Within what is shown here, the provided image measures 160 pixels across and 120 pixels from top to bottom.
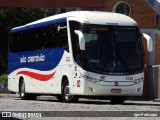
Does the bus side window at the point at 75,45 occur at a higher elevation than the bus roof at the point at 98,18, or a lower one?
lower

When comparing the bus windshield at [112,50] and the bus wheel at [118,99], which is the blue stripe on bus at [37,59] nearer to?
the bus windshield at [112,50]

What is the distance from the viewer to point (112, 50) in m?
21.6

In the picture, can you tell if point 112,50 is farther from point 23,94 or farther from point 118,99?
point 23,94

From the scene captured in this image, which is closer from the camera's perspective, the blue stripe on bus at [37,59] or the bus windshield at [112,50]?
the bus windshield at [112,50]

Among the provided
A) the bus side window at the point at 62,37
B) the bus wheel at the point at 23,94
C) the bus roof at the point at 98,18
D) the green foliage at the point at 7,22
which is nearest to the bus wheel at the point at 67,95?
the bus side window at the point at 62,37

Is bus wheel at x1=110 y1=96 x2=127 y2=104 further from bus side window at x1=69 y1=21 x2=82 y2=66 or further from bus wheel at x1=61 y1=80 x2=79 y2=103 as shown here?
bus side window at x1=69 y1=21 x2=82 y2=66

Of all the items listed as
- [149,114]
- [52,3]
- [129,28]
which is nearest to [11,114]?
[149,114]

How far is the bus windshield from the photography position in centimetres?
2125

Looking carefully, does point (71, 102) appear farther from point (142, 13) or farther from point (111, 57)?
point (142, 13)

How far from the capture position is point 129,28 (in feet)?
72.8

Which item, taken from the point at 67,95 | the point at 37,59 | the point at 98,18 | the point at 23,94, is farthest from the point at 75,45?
the point at 23,94

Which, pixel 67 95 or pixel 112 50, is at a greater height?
pixel 112 50

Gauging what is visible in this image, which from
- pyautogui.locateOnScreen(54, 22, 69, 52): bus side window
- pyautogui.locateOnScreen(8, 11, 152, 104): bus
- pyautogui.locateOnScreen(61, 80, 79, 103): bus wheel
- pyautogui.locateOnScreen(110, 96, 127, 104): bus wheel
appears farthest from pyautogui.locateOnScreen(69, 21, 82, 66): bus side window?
pyautogui.locateOnScreen(110, 96, 127, 104): bus wheel

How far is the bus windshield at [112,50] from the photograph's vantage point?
21.2 m
